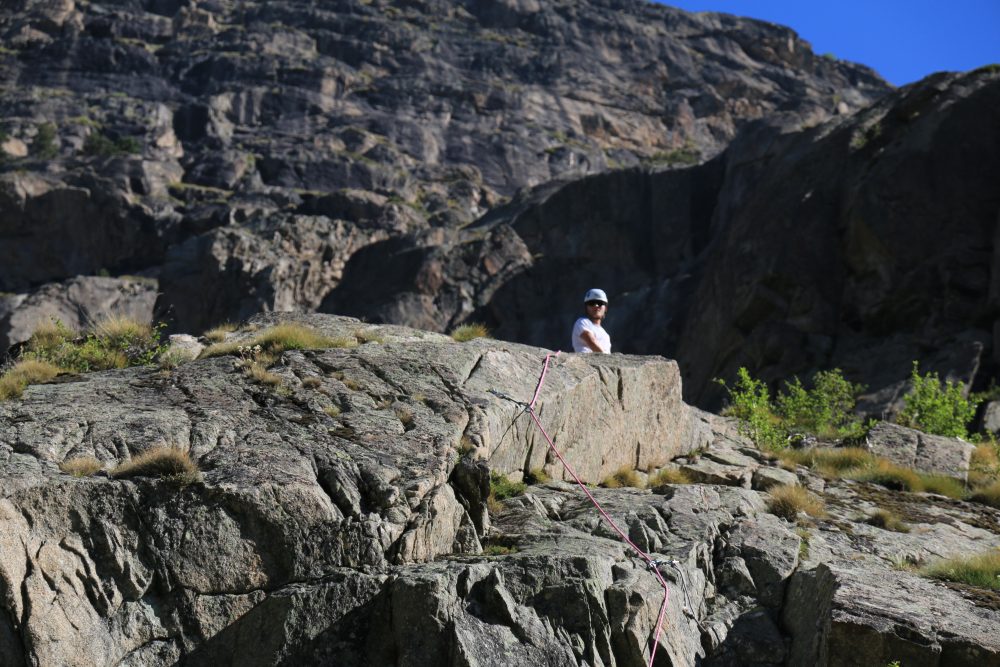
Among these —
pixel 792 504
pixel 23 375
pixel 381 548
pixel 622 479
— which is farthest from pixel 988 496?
pixel 23 375

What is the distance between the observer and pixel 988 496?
13.9 m

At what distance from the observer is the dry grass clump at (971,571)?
378 inches

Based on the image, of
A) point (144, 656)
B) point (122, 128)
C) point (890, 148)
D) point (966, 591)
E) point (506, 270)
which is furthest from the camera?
point (122, 128)

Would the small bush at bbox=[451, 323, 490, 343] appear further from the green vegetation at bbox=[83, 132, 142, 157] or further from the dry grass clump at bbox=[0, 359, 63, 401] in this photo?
the green vegetation at bbox=[83, 132, 142, 157]

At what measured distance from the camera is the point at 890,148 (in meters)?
36.9

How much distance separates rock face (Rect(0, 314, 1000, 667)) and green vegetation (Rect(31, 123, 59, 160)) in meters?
67.8

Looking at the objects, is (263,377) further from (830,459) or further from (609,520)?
(830,459)

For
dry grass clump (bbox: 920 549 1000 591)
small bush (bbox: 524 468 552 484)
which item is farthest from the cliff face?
dry grass clump (bbox: 920 549 1000 591)

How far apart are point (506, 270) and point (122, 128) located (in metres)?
37.5

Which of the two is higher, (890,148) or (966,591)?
(890,148)

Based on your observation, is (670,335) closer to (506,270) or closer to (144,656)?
(506,270)

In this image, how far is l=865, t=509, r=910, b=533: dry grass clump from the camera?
1200 cm

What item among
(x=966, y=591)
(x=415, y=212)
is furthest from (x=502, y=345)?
(x=415, y=212)

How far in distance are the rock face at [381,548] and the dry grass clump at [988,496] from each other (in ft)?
9.38
